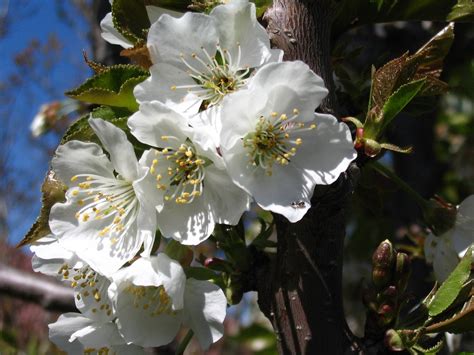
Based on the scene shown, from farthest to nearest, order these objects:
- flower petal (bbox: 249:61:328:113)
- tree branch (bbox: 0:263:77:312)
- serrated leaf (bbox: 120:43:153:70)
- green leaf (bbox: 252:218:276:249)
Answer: tree branch (bbox: 0:263:77:312), green leaf (bbox: 252:218:276:249), serrated leaf (bbox: 120:43:153:70), flower petal (bbox: 249:61:328:113)

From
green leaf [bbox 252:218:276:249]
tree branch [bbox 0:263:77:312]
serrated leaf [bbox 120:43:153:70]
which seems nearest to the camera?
serrated leaf [bbox 120:43:153:70]

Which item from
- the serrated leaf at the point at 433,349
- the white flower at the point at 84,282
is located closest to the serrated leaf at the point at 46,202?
the white flower at the point at 84,282

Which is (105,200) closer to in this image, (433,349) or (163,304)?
(163,304)

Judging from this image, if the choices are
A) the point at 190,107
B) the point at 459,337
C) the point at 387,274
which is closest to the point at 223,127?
the point at 190,107

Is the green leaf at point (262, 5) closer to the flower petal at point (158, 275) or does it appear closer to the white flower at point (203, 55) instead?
the white flower at point (203, 55)

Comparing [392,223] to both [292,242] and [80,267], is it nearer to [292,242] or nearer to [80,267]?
[292,242]

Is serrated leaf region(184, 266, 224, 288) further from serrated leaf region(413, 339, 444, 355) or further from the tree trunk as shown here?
serrated leaf region(413, 339, 444, 355)


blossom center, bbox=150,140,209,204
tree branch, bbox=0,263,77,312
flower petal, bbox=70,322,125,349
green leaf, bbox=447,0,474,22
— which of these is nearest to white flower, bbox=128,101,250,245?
blossom center, bbox=150,140,209,204
